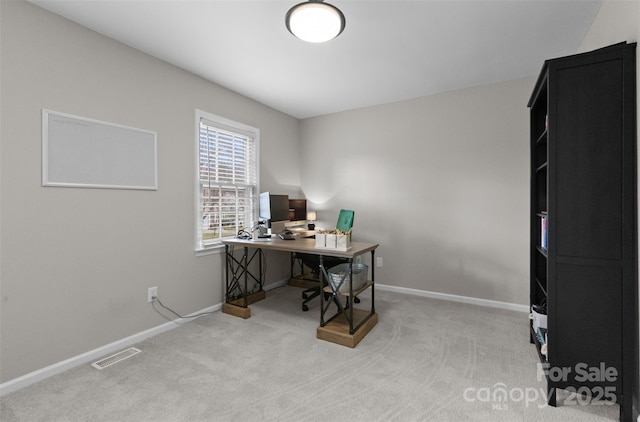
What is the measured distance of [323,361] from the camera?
7.24ft

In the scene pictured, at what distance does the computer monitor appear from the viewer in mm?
3484

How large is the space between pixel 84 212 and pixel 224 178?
1.46 metres

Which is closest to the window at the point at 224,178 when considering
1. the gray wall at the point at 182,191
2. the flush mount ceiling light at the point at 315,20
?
the gray wall at the point at 182,191

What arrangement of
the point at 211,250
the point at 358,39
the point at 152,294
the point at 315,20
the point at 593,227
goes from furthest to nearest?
the point at 211,250 < the point at 152,294 < the point at 358,39 < the point at 315,20 < the point at 593,227

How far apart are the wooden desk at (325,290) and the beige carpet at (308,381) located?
0.11 m

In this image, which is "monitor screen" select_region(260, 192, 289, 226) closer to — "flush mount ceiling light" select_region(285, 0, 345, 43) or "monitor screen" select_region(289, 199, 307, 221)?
"monitor screen" select_region(289, 199, 307, 221)

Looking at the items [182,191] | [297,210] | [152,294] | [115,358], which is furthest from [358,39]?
[115,358]

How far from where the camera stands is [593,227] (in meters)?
1.60

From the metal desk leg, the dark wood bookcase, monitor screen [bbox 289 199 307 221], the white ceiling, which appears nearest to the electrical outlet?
the metal desk leg

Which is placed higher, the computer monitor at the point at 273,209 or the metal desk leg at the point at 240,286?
the computer monitor at the point at 273,209

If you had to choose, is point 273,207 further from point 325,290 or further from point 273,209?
point 325,290

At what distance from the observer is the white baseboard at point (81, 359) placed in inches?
74.4

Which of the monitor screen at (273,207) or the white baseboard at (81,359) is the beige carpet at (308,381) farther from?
the monitor screen at (273,207)

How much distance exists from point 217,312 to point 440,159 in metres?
3.18
